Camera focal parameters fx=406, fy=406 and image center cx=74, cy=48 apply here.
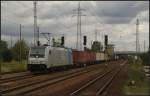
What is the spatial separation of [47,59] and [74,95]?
20.4 m

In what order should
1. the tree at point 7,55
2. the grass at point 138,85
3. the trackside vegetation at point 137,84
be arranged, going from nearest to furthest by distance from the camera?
the trackside vegetation at point 137,84, the grass at point 138,85, the tree at point 7,55

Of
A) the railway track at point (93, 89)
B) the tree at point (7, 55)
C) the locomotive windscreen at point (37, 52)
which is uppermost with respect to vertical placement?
the locomotive windscreen at point (37, 52)

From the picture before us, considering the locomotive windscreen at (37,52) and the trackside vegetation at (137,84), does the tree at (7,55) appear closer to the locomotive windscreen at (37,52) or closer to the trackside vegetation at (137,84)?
the locomotive windscreen at (37,52)

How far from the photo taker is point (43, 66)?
1553 inches

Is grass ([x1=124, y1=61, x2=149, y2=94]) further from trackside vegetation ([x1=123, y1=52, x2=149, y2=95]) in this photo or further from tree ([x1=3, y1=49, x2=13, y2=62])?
tree ([x1=3, y1=49, x2=13, y2=62])

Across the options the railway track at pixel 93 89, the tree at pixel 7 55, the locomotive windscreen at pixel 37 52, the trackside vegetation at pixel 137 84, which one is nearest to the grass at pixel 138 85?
the trackside vegetation at pixel 137 84

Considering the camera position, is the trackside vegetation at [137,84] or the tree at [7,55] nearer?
the trackside vegetation at [137,84]

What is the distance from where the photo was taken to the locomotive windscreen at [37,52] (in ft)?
131

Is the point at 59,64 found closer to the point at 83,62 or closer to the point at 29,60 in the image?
the point at 29,60

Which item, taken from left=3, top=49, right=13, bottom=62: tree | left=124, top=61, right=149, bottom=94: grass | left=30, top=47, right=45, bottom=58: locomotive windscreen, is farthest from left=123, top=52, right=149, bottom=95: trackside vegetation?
left=3, top=49, right=13, bottom=62: tree

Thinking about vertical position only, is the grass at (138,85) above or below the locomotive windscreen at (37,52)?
below

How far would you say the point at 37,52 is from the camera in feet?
132

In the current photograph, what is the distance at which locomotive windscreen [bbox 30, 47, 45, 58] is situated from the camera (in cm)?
3988

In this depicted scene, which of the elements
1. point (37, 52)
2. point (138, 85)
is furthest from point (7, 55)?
point (138, 85)
